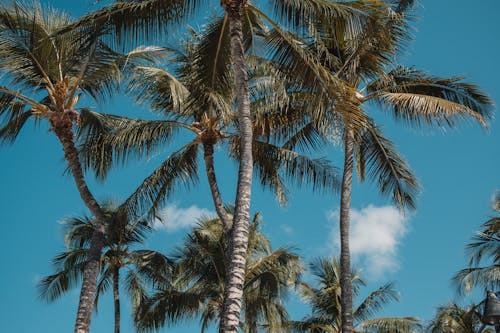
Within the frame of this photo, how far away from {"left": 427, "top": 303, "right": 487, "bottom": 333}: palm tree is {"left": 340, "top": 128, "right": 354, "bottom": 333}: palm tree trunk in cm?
899

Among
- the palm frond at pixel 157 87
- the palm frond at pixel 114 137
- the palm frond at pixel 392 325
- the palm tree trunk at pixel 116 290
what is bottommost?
the palm frond at pixel 392 325

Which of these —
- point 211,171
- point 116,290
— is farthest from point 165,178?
point 116,290

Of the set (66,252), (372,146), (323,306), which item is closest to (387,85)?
(372,146)

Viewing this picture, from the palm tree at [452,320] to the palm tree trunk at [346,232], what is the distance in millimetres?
8994

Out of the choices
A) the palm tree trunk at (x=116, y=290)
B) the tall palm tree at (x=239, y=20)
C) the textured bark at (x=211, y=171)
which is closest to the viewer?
the tall palm tree at (x=239, y=20)

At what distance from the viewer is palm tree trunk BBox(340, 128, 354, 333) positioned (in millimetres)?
13430

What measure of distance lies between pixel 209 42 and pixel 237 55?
2.45 metres

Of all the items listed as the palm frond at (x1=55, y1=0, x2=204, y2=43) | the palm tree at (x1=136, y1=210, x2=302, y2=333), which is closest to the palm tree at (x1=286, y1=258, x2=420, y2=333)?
the palm tree at (x1=136, y1=210, x2=302, y2=333)

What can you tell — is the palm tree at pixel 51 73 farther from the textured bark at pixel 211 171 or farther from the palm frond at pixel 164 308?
the palm frond at pixel 164 308

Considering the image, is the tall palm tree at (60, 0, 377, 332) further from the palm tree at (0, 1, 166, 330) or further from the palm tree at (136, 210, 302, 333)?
the palm tree at (136, 210, 302, 333)

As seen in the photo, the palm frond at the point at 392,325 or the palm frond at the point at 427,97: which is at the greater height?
the palm frond at the point at 427,97

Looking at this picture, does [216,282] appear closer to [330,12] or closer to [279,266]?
[279,266]

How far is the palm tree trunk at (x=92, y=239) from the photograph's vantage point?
12.7m

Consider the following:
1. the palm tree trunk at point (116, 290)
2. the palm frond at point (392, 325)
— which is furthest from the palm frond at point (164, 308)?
the palm frond at point (392, 325)
